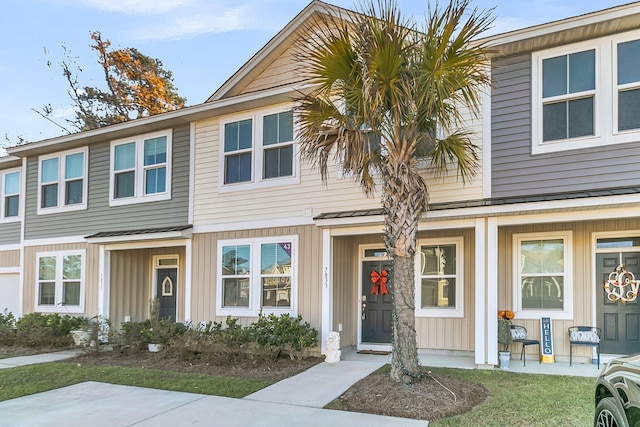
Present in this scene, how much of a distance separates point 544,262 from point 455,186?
2.27m

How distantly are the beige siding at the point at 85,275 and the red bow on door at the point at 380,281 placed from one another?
7.46 metres

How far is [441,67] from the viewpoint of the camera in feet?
19.7

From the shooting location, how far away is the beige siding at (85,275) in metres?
12.4

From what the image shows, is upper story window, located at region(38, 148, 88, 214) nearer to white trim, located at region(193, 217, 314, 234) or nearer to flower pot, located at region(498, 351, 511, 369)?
white trim, located at region(193, 217, 314, 234)

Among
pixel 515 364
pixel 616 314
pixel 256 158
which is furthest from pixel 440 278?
pixel 256 158

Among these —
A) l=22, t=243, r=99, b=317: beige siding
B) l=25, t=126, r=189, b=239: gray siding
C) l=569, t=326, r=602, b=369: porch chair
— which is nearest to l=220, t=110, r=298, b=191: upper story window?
l=25, t=126, r=189, b=239: gray siding

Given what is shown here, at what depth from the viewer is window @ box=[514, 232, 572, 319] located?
8516 millimetres

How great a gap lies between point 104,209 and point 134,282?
2173 mm

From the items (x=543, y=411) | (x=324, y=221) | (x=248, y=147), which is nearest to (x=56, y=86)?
(x=248, y=147)

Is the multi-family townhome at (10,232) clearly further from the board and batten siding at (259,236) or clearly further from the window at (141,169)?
the board and batten siding at (259,236)

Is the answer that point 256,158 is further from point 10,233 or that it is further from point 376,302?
point 10,233

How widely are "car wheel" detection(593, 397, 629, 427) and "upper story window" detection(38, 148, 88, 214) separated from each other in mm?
12741

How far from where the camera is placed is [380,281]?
998cm

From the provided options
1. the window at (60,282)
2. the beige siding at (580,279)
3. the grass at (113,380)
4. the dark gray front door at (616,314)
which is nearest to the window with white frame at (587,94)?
the beige siding at (580,279)
